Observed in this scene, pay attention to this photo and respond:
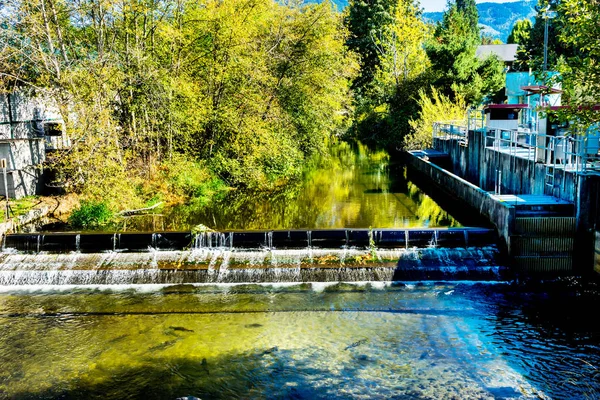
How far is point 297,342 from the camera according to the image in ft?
39.5

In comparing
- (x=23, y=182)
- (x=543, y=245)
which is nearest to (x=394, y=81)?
(x=23, y=182)

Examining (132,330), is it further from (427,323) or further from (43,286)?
(427,323)

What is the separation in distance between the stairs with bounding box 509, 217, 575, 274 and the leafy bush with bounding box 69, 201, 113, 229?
1446 cm

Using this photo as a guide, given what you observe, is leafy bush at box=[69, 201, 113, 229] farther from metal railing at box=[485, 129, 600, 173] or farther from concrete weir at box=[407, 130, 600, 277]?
metal railing at box=[485, 129, 600, 173]

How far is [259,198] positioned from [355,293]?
1238cm

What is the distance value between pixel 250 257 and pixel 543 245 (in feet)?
27.8

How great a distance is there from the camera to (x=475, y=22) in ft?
357

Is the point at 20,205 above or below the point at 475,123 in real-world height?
below

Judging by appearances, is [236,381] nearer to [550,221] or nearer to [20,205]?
[550,221]

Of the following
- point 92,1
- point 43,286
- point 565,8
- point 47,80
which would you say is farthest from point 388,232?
point 92,1

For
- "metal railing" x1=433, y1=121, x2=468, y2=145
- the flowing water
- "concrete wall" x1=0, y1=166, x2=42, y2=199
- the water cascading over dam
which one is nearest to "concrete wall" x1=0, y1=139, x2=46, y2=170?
"concrete wall" x1=0, y1=166, x2=42, y2=199

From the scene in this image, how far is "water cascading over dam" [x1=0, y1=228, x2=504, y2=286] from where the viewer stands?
15758 millimetres

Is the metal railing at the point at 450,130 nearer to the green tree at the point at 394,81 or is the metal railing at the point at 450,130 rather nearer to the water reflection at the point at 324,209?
the water reflection at the point at 324,209

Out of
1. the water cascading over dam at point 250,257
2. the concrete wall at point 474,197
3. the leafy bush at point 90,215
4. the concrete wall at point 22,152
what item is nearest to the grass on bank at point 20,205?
the concrete wall at point 22,152
